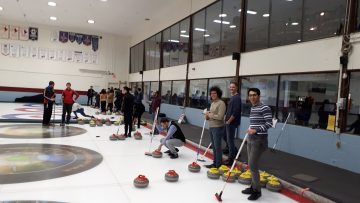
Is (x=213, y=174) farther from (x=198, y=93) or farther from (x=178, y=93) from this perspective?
(x=178, y=93)

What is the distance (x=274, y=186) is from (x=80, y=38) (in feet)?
70.0

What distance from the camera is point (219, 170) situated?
5312 mm

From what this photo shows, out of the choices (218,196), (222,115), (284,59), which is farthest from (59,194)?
(284,59)

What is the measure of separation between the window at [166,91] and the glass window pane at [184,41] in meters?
1.99

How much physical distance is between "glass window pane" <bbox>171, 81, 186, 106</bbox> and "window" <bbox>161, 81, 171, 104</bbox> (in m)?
0.59

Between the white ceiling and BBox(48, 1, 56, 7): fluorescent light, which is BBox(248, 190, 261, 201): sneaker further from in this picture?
BBox(48, 1, 56, 7): fluorescent light

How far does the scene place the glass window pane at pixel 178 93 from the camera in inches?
564

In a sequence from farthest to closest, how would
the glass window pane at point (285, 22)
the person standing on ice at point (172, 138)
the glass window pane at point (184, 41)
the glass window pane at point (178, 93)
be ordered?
the glass window pane at point (178, 93)
the glass window pane at point (184, 41)
the glass window pane at point (285, 22)
the person standing on ice at point (172, 138)

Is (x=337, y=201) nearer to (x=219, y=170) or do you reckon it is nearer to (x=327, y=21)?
(x=219, y=170)

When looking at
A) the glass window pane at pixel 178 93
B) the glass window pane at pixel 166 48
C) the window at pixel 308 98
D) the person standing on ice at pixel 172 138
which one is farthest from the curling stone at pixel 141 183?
the glass window pane at pixel 166 48

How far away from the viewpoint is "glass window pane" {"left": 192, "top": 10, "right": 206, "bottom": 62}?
12586 mm

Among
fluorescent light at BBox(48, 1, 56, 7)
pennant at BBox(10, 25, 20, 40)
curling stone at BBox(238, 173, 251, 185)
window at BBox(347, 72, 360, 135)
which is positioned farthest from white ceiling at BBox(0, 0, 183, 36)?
curling stone at BBox(238, 173, 251, 185)

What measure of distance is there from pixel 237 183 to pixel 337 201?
1.54m

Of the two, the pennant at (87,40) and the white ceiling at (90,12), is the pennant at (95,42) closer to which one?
the pennant at (87,40)
